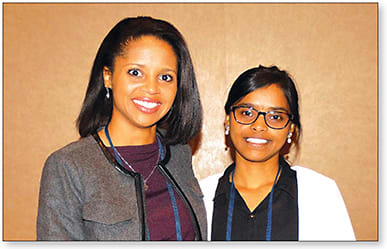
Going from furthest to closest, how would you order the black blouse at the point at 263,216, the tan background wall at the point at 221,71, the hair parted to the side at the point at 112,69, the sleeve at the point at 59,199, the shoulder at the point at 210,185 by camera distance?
the tan background wall at the point at 221,71 < the shoulder at the point at 210,185 < the black blouse at the point at 263,216 < the hair parted to the side at the point at 112,69 < the sleeve at the point at 59,199

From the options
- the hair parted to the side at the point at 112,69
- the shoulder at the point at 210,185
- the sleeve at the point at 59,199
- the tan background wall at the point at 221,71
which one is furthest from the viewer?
the tan background wall at the point at 221,71

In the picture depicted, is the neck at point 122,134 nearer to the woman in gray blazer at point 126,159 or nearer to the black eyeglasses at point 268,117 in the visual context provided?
the woman in gray blazer at point 126,159

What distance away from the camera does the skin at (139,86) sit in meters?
1.50

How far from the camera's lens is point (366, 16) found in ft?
6.21

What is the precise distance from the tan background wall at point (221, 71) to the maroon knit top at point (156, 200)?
1.68 feet

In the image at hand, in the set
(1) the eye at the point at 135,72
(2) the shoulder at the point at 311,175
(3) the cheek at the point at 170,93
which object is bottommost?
(2) the shoulder at the point at 311,175

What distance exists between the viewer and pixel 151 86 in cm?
152

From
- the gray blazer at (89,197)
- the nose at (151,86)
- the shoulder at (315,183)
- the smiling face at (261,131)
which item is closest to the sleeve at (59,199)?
the gray blazer at (89,197)

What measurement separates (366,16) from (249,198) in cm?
98

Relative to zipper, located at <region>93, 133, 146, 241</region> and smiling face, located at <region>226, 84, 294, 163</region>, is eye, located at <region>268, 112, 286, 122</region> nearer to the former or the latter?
smiling face, located at <region>226, 84, 294, 163</region>

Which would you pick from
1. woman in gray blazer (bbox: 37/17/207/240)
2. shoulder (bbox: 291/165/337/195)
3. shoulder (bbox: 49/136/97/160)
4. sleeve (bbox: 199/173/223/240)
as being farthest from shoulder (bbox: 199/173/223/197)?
shoulder (bbox: 49/136/97/160)

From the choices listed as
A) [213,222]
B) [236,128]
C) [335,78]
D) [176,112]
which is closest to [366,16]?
[335,78]

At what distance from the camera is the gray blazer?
1407mm

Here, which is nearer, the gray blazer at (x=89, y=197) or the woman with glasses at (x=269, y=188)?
the gray blazer at (x=89, y=197)
